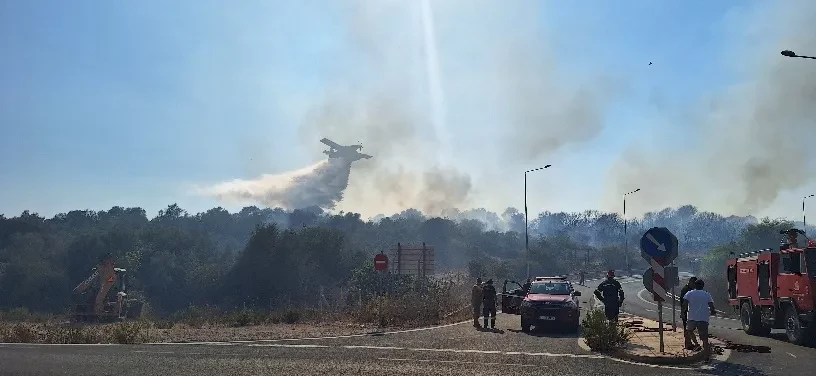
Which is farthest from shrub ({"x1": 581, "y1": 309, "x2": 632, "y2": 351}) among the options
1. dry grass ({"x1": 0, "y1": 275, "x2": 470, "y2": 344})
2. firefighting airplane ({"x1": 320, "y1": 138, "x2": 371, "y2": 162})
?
firefighting airplane ({"x1": 320, "y1": 138, "x2": 371, "y2": 162})

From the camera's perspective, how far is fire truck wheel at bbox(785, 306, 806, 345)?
1609 cm

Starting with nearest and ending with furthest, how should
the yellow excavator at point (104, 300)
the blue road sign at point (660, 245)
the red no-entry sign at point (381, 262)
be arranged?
the blue road sign at point (660, 245), the red no-entry sign at point (381, 262), the yellow excavator at point (104, 300)

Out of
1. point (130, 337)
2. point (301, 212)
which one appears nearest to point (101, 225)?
point (301, 212)

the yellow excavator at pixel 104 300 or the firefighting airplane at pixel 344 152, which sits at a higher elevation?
the firefighting airplane at pixel 344 152

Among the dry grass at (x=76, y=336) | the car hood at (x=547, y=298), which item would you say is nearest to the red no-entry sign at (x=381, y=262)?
the car hood at (x=547, y=298)

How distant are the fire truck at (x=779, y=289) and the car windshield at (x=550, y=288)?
5.82 metres

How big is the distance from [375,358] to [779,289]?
40.0ft

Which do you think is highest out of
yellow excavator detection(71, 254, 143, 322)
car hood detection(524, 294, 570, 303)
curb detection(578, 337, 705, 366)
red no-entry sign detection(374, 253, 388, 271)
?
red no-entry sign detection(374, 253, 388, 271)

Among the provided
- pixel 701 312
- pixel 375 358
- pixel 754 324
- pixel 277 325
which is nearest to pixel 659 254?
pixel 701 312

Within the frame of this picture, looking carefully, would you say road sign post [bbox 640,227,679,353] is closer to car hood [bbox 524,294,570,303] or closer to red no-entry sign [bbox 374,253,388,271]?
car hood [bbox 524,294,570,303]

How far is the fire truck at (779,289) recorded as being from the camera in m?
16.1

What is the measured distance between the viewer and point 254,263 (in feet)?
219

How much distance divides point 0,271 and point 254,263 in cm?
2816

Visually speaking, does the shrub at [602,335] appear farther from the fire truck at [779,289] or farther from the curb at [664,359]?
the fire truck at [779,289]
